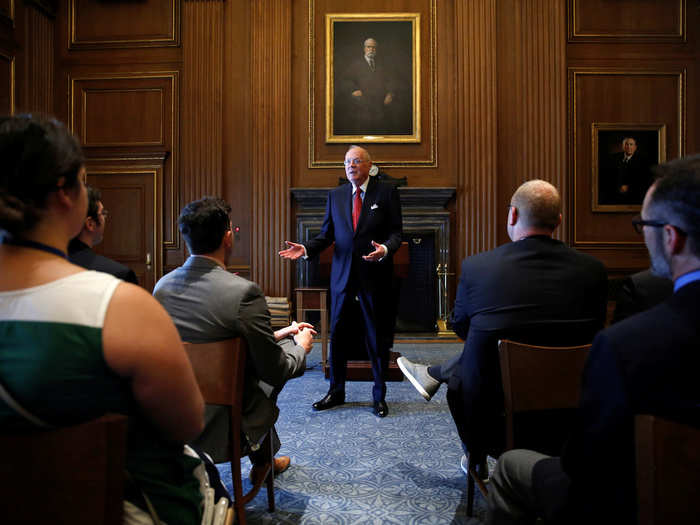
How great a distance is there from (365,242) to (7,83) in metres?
5.54

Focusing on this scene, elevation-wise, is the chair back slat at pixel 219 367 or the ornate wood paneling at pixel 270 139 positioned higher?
the ornate wood paneling at pixel 270 139

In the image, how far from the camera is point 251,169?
648 cm

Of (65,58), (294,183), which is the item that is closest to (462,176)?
(294,183)

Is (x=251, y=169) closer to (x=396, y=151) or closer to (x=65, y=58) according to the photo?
(x=396, y=151)

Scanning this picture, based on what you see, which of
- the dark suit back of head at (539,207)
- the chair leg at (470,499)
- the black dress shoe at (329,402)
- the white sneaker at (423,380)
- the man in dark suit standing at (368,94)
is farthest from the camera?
the man in dark suit standing at (368,94)

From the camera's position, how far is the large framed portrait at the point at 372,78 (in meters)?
6.44

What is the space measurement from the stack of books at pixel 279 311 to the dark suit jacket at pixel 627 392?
4.96m

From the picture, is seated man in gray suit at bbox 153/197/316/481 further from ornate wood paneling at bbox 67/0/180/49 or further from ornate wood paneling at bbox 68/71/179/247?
ornate wood paneling at bbox 67/0/180/49

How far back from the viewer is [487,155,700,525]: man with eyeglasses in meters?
0.79

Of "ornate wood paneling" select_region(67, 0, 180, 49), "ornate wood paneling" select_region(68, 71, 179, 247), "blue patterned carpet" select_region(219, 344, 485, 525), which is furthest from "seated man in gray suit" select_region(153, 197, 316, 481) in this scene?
"ornate wood paneling" select_region(67, 0, 180, 49)

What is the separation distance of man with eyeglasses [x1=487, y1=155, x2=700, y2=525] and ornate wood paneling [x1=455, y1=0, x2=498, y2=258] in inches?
216

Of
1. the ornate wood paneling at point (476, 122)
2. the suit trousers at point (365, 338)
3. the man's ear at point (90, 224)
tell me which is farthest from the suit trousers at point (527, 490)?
the ornate wood paneling at point (476, 122)

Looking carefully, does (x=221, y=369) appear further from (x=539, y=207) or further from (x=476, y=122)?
(x=476, y=122)

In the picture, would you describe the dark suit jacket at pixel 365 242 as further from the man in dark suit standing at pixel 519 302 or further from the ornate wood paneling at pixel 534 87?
the ornate wood paneling at pixel 534 87
